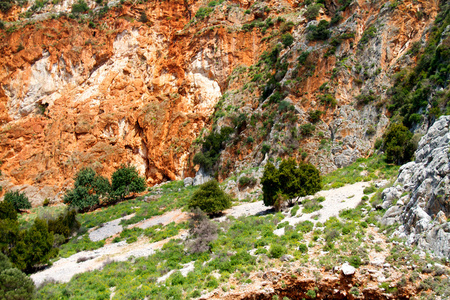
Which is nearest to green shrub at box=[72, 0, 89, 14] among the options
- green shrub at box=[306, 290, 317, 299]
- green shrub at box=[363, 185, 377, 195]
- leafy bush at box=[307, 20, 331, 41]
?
leafy bush at box=[307, 20, 331, 41]

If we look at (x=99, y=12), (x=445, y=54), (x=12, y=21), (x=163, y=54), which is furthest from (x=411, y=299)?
(x=12, y=21)

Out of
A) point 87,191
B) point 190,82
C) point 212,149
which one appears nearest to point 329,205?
point 212,149

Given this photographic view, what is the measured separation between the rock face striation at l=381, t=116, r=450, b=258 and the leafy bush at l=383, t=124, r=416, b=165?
172 inches

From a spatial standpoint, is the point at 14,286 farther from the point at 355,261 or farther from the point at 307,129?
the point at 307,129

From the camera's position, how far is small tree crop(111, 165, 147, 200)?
33.4m

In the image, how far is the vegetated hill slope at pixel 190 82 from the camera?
28.0m

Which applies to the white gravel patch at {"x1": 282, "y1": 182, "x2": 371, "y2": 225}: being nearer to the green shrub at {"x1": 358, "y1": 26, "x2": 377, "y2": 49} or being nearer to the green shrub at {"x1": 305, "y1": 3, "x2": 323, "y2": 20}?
the green shrub at {"x1": 358, "y1": 26, "x2": 377, "y2": 49}

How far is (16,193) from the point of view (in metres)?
33.9

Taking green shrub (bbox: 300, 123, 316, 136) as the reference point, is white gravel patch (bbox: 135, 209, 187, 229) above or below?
below

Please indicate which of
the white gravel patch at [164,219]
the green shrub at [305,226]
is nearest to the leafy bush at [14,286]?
the white gravel patch at [164,219]

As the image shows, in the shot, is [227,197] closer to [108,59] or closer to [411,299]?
Answer: [411,299]

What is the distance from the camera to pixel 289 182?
841 inches

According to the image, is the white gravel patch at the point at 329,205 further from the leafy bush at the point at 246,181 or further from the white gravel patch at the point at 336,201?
the leafy bush at the point at 246,181

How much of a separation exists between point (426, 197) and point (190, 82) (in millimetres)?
31916
